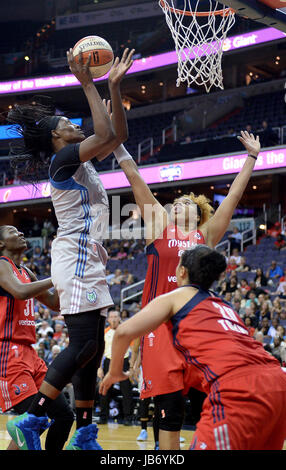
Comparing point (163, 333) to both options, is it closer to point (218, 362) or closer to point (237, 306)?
point (218, 362)

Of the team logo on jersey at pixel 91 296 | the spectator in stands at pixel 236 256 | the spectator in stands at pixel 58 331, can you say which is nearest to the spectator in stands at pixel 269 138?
the spectator in stands at pixel 236 256

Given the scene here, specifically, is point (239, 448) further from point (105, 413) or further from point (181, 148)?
point (181, 148)

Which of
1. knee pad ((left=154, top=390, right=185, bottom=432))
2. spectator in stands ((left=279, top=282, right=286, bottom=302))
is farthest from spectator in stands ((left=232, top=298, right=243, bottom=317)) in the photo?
knee pad ((left=154, top=390, right=185, bottom=432))

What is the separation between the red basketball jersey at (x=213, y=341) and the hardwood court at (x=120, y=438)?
4438 mm

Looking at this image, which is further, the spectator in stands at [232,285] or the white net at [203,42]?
the spectator in stands at [232,285]

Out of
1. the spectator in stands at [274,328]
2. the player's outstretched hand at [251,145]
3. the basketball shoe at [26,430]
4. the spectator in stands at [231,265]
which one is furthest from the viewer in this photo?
the spectator in stands at [231,265]

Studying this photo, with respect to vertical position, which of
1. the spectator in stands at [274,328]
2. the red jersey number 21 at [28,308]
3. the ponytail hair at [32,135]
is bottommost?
the spectator in stands at [274,328]

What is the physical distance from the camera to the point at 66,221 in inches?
151

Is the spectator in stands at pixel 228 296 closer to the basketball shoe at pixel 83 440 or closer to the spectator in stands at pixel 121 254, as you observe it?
the spectator in stands at pixel 121 254

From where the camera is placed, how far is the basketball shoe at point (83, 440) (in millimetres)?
3414

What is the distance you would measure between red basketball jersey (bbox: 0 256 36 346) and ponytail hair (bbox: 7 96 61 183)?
2.86 ft

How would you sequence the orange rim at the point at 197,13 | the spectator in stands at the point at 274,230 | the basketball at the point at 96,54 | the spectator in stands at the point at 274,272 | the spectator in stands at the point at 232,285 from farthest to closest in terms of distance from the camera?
the spectator in stands at the point at 274,230 → the spectator in stands at the point at 274,272 → the spectator in stands at the point at 232,285 → the orange rim at the point at 197,13 → the basketball at the point at 96,54

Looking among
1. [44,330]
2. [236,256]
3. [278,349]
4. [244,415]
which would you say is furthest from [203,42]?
[236,256]
